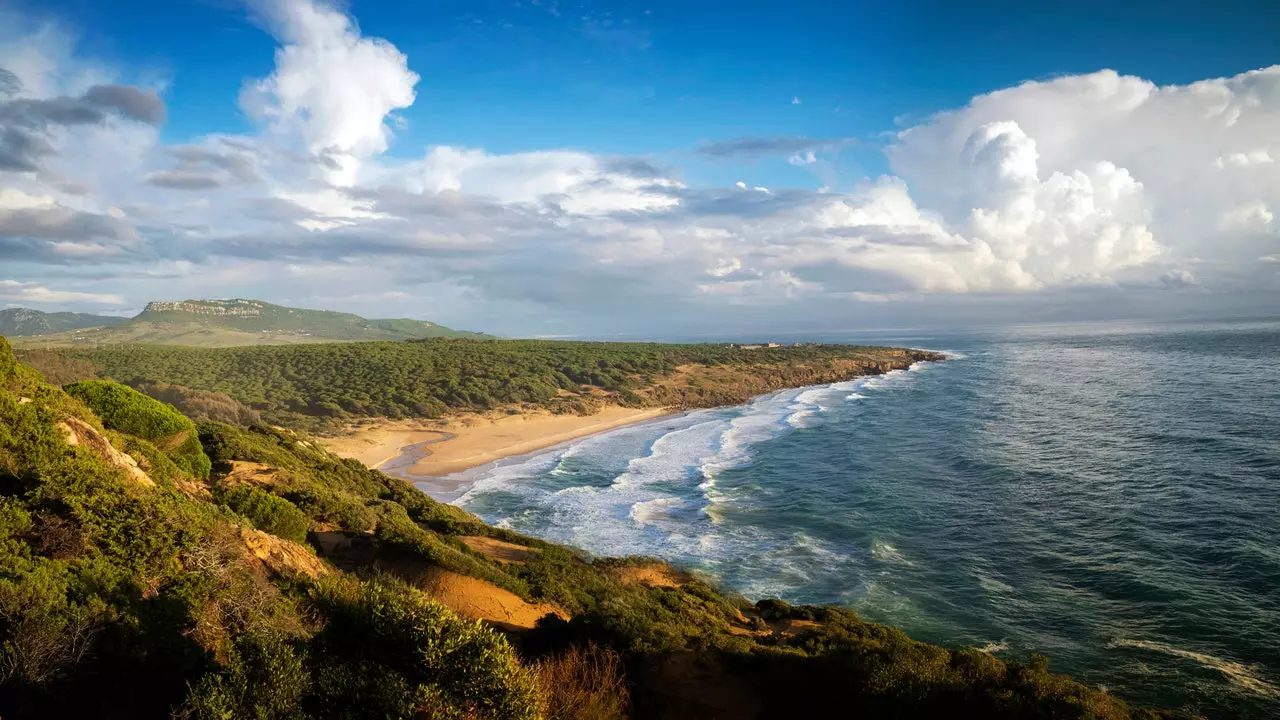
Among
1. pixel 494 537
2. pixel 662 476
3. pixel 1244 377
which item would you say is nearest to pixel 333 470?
pixel 494 537

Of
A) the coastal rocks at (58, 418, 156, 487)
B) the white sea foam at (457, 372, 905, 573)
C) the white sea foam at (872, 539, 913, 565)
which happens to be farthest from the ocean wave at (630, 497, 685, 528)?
the coastal rocks at (58, 418, 156, 487)

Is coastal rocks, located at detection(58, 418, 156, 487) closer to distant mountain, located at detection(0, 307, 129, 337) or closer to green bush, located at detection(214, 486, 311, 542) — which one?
green bush, located at detection(214, 486, 311, 542)

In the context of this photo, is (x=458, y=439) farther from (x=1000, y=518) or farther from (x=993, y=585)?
(x=993, y=585)

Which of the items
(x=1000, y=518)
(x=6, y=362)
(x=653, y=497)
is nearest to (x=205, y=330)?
(x=653, y=497)

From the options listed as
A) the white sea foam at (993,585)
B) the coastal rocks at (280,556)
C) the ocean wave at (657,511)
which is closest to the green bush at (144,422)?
the coastal rocks at (280,556)

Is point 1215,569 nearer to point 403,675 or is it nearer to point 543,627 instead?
point 543,627
